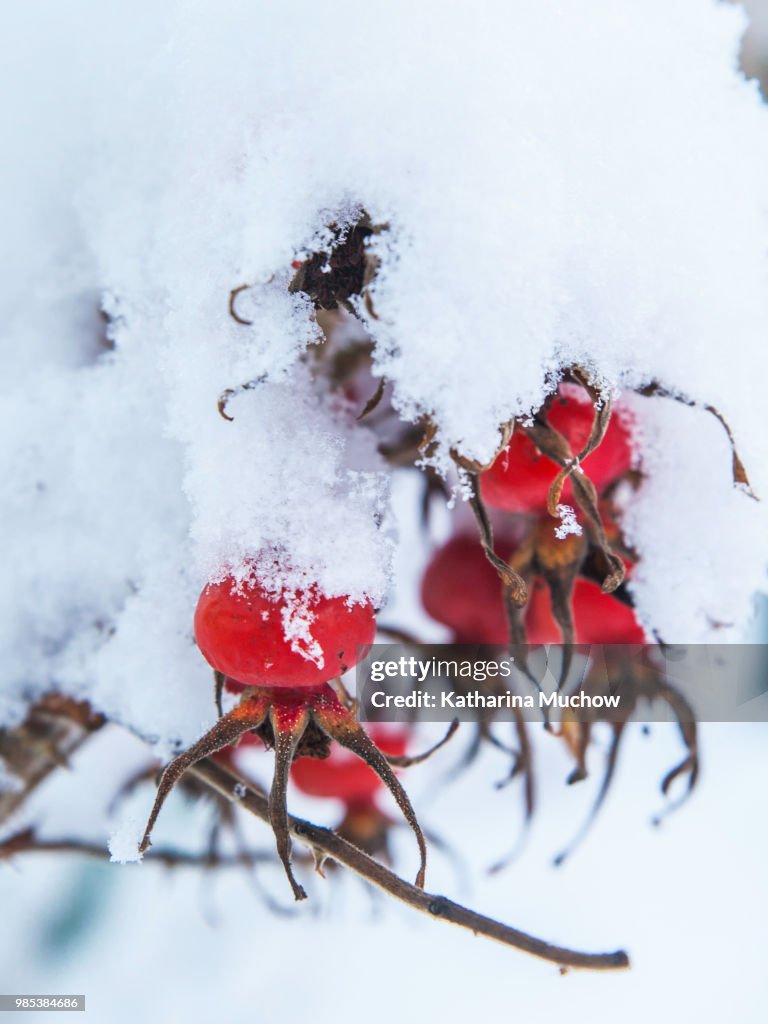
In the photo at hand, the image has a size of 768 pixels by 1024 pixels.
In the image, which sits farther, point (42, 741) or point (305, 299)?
point (42, 741)

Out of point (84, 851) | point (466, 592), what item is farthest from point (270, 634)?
point (84, 851)

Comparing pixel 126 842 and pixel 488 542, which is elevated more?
pixel 488 542

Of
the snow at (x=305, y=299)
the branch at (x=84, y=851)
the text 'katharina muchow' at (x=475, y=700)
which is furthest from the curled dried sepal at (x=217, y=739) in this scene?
the branch at (x=84, y=851)

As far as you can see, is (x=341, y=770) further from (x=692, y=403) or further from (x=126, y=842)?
(x=692, y=403)

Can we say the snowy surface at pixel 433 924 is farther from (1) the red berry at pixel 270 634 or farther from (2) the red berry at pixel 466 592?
(1) the red berry at pixel 270 634

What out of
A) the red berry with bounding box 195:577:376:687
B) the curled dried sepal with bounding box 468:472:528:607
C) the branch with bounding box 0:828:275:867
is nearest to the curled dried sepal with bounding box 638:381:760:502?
the curled dried sepal with bounding box 468:472:528:607
